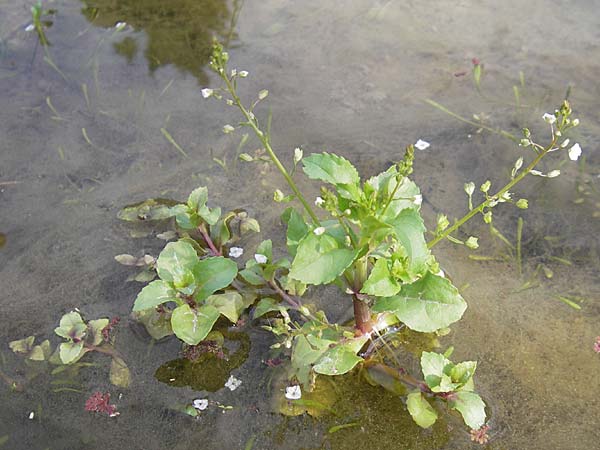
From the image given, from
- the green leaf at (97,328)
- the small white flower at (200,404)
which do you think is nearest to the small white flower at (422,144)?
the small white flower at (200,404)

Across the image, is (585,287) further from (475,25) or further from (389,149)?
(475,25)

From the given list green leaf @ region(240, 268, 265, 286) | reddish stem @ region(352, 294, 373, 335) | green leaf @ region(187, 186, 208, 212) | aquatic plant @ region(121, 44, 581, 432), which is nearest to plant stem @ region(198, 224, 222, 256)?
A: aquatic plant @ region(121, 44, 581, 432)

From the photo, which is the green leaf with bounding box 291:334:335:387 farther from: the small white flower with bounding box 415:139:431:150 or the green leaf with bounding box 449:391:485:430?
the small white flower with bounding box 415:139:431:150

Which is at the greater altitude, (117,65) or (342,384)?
(117,65)

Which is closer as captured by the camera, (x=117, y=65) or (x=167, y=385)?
(x=167, y=385)

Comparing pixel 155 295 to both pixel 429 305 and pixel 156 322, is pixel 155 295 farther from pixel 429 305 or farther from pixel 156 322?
pixel 429 305

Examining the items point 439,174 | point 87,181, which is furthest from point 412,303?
point 87,181

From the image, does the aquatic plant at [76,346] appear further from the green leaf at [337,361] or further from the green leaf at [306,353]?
the green leaf at [337,361]
